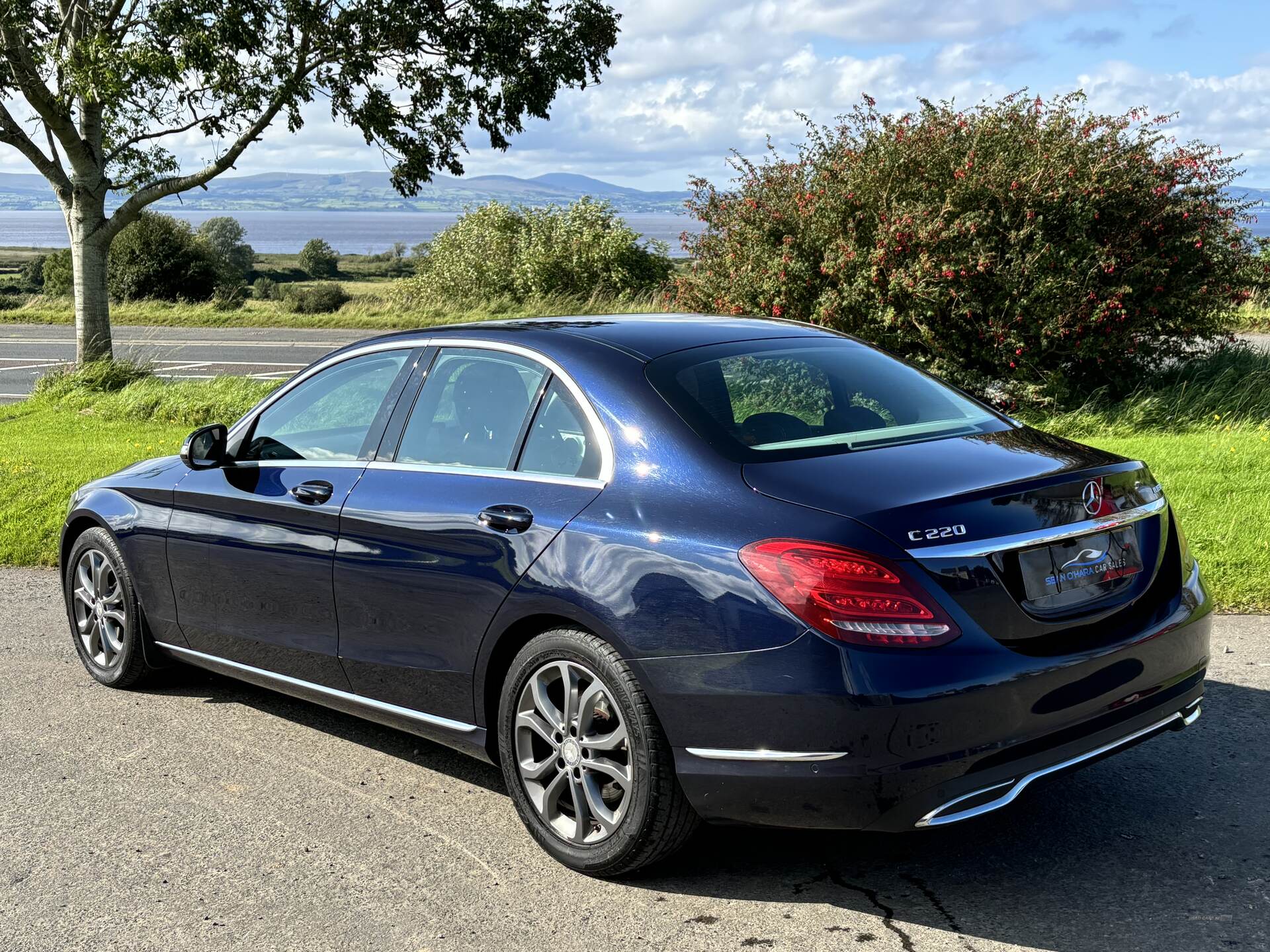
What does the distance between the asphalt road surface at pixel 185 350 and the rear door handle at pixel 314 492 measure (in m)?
14.4

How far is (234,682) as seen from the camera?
590 centimetres

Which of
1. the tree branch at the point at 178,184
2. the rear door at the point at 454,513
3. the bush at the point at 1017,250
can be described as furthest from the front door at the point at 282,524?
the tree branch at the point at 178,184

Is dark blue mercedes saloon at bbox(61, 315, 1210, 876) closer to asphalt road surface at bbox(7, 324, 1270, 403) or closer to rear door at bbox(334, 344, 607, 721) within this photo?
rear door at bbox(334, 344, 607, 721)

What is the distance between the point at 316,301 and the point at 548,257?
1324cm

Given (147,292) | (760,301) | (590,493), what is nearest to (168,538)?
(590,493)

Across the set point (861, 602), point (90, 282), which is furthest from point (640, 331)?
point (90, 282)

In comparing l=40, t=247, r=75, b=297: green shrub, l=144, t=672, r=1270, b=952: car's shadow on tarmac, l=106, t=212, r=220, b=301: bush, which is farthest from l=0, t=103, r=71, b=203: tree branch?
l=40, t=247, r=75, b=297: green shrub

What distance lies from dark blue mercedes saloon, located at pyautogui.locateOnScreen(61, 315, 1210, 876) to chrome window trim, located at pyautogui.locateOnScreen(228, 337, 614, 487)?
0.01 meters

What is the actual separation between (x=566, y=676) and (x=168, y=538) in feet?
7.75

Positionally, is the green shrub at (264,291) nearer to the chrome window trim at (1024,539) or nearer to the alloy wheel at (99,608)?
the alloy wheel at (99,608)

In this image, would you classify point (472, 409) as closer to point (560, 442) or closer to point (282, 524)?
point (560, 442)

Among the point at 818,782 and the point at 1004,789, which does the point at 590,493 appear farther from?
the point at 1004,789

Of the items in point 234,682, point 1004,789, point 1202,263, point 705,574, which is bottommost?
point 234,682

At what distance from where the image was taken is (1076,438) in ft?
37.9
